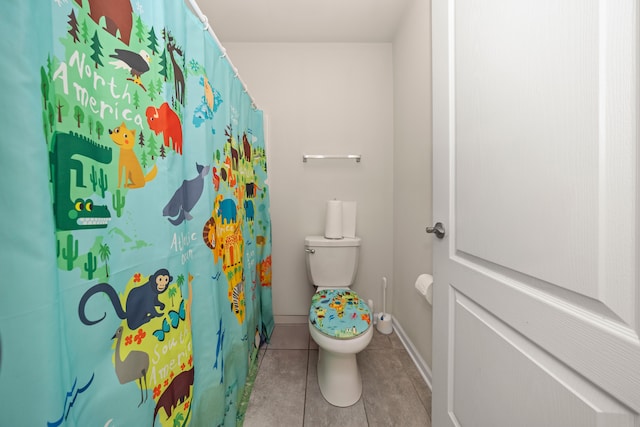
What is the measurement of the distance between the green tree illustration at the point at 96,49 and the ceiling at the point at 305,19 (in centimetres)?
139

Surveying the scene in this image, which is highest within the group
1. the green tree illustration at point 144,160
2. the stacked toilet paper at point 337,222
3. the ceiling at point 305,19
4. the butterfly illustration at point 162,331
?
the ceiling at point 305,19

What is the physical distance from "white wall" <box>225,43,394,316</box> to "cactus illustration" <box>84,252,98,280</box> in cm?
146

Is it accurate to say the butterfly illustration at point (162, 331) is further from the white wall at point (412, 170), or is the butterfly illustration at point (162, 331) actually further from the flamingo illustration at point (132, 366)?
the white wall at point (412, 170)

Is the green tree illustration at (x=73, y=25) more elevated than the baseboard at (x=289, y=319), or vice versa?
the green tree illustration at (x=73, y=25)

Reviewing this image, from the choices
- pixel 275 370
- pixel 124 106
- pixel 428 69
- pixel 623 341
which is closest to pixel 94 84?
pixel 124 106

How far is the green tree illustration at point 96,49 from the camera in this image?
0.44 m

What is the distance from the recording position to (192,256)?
0.73 m

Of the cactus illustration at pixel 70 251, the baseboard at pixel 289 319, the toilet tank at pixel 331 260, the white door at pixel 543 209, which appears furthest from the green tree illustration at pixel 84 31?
the baseboard at pixel 289 319

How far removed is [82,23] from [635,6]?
87 centimetres

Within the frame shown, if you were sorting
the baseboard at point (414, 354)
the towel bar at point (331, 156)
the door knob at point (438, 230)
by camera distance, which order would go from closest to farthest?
the door knob at point (438, 230), the baseboard at point (414, 354), the towel bar at point (331, 156)

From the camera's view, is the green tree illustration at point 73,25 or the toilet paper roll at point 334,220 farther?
the toilet paper roll at point 334,220

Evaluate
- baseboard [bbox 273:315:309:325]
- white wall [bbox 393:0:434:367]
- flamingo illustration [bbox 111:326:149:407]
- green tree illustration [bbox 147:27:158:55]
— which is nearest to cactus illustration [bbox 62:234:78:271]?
flamingo illustration [bbox 111:326:149:407]

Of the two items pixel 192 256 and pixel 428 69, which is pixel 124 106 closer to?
pixel 192 256

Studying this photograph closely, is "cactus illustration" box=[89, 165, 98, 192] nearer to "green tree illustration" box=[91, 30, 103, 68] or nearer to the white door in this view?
"green tree illustration" box=[91, 30, 103, 68]
